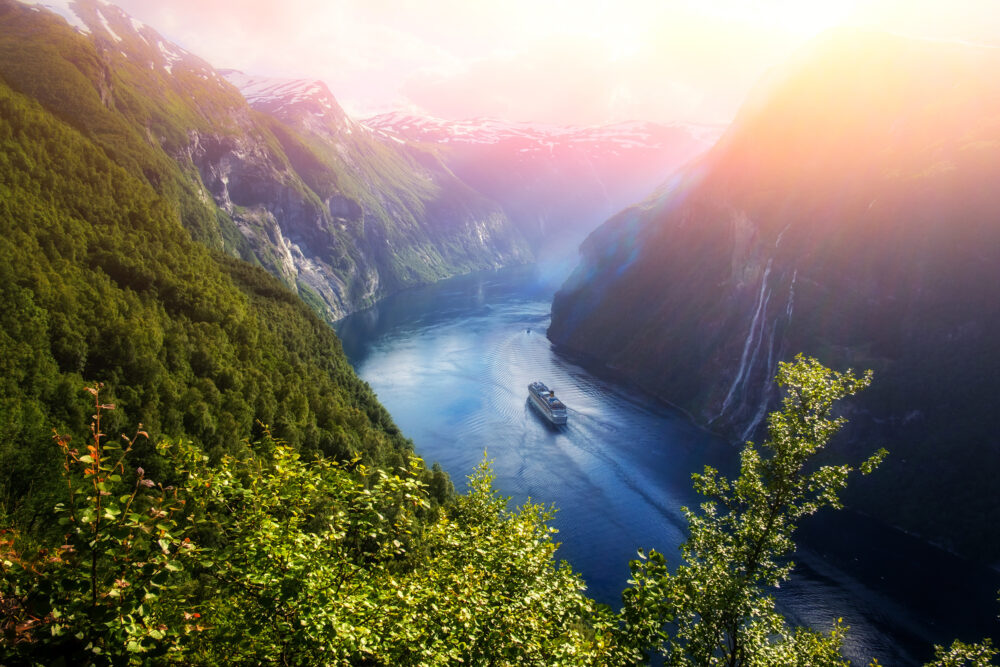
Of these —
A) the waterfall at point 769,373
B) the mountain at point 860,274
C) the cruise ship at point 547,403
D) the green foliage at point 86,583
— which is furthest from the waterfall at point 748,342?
the green foliage at point 86,583

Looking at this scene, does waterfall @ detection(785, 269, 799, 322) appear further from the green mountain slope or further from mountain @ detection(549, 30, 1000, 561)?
the green mountain slope

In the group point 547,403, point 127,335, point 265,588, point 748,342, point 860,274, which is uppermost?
point 860,274

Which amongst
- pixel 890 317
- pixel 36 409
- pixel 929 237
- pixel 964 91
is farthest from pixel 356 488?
pixel 964 91

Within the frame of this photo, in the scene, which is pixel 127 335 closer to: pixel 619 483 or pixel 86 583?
pixel 86 583

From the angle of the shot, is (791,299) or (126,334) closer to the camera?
(126,334)

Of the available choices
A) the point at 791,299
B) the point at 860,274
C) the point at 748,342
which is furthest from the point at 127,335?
the point at 860,274

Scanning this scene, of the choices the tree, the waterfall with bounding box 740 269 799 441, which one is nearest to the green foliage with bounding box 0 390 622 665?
the tree

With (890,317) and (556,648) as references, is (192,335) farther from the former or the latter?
(890,317)
